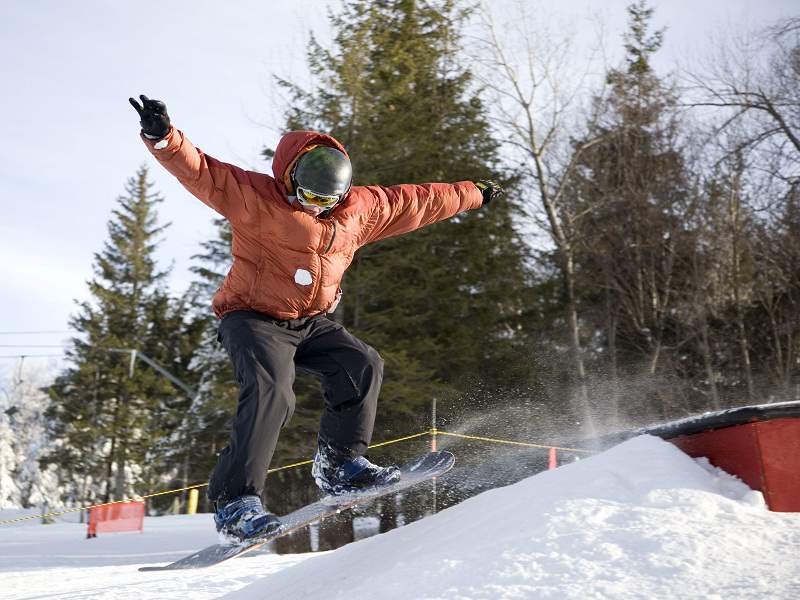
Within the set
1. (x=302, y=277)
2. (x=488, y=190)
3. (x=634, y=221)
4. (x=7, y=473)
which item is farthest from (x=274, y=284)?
(x=7, y=473)

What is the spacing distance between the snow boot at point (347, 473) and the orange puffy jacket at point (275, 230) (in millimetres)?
835

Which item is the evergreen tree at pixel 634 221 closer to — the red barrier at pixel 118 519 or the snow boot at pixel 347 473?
the red barrier at pixel 118 519

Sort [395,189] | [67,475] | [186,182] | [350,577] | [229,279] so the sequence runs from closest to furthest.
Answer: [350,577] < [186,182] < [229,279] < [395,189] < [67,475]

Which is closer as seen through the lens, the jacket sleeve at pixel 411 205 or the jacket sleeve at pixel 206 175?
the jacket sleeve at pixel 206 175

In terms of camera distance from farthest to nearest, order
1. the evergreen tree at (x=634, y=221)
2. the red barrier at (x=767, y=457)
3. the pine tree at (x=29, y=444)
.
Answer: the pine tree at (x=29, y=444) → the evergreen tree at (x=634, y=221) → the red barrier at (x=767, y=457)

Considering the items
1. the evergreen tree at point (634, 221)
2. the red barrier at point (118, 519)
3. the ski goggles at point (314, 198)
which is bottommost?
the red barrier at point (118, 519)

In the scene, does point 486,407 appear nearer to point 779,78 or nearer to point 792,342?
point 792,342

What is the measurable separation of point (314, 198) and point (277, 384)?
0.94 m

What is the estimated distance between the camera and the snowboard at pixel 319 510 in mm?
3447

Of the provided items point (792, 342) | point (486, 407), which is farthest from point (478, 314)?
point (792, 342)

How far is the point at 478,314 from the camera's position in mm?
13883

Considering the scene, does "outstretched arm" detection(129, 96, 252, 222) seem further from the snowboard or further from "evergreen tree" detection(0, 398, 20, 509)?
"evergreen tree" detection(0, 398, 20, 509)

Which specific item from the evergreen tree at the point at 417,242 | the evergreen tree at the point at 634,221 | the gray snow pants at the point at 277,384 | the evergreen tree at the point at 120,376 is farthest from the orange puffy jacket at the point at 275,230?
the evergreen tree at the point at 120,376

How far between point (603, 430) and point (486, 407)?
9.57 feet
